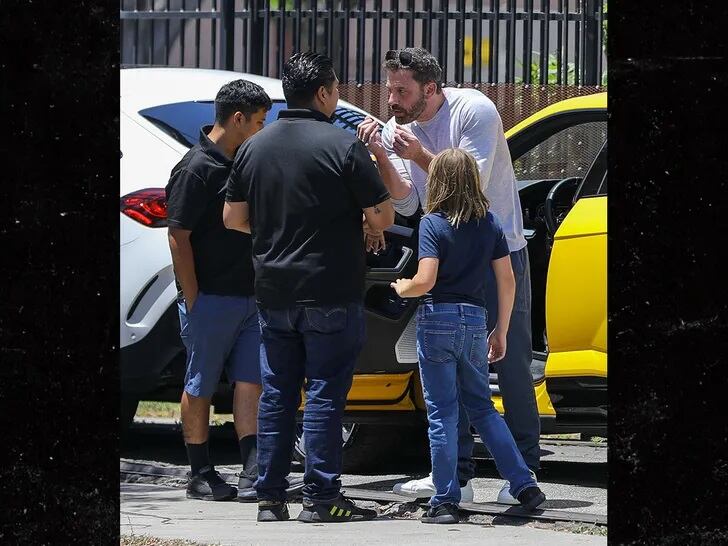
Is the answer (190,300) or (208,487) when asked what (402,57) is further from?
(208,487)

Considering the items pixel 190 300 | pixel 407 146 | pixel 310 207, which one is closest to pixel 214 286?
pixel 190 300

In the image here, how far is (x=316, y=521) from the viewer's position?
6.57 meters

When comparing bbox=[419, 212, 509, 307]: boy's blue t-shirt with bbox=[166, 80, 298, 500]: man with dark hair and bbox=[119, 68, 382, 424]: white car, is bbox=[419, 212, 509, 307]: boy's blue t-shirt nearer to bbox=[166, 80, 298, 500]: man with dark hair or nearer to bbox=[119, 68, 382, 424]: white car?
bbox=[166, 80, 298, 500]: man with dark hair

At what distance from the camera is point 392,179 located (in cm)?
686

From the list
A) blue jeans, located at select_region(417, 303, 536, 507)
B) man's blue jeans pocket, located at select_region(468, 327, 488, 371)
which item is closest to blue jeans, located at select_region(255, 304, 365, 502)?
blue jeans, located at select_region(417, 303, 536, 507)

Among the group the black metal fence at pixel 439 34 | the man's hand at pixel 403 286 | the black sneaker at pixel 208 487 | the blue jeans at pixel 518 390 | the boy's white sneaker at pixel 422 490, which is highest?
the black metal fence at pixel 439 34

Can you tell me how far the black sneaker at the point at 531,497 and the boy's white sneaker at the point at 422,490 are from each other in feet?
1.09

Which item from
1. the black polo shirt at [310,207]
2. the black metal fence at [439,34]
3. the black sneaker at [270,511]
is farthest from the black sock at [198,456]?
the black metal fence at [439,34]

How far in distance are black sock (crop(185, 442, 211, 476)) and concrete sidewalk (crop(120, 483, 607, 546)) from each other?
0.29m

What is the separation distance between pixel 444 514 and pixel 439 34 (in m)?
5.51

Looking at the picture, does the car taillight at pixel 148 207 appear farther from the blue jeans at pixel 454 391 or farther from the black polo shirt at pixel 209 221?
the blue jeans at pixel 454 391

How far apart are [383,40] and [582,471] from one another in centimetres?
529

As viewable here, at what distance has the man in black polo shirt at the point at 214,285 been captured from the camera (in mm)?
7156
